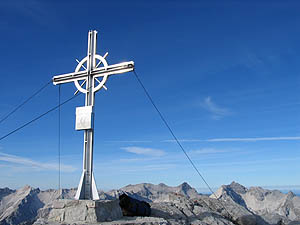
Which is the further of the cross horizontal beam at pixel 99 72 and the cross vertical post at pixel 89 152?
the cross horizontal beam at pixel 99 72

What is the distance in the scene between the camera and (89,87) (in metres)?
14.1

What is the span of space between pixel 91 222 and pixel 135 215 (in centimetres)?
314

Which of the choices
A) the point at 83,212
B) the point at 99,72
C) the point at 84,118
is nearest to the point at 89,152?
the point at 84,118

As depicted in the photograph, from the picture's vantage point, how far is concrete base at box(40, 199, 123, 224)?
38.7 ft

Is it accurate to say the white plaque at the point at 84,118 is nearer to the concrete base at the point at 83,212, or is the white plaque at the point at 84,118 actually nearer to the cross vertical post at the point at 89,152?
the cross vertical post at the point at 89,152

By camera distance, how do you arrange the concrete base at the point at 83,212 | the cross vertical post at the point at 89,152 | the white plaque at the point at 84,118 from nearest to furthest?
the concrete base at the point at 83,212, the cross vertical post at the point at 89,152, the white plaque at the point at 84,118

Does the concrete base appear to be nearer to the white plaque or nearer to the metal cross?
the metal cross

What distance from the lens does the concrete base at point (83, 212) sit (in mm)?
11789

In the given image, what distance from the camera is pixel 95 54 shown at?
47.5 feet

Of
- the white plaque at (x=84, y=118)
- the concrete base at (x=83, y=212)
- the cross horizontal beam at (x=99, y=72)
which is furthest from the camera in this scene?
the white plaque at (x=84, y=118)

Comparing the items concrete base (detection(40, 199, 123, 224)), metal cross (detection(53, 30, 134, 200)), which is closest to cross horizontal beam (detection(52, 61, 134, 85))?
metal cross (detection(53, 30, 134, 200))

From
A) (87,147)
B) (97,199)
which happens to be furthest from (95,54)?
(97,199)

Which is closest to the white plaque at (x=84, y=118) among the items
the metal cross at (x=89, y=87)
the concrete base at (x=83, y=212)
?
the metal cross at (x=89, y=87)

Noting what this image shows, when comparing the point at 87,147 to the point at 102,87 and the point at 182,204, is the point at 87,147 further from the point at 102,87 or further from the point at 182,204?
the point at 182,204
